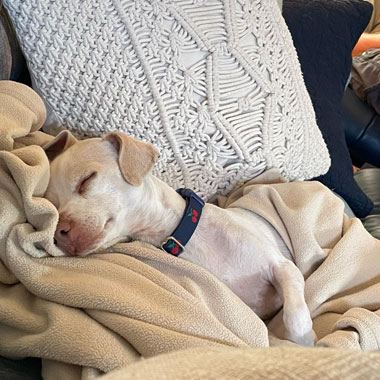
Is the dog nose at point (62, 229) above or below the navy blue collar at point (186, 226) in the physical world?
above

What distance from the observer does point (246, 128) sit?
1.35 m

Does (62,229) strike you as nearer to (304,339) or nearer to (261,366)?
(304,339)

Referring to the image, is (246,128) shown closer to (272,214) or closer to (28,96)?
(272,214)

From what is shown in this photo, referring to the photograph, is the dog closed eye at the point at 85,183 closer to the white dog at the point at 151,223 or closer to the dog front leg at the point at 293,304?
the white dog at the point at 151,223

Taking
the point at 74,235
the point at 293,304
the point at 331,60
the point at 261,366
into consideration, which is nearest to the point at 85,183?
the point at 74,235

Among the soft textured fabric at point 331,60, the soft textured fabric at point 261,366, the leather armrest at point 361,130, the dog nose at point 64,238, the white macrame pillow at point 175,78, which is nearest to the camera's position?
the soft textured fabric at point 261,366

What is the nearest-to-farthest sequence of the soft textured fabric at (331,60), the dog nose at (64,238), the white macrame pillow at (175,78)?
the dog nose at (64,238)
the white macrame pillow at (175,78)
the soft textured fabric at (331,60)

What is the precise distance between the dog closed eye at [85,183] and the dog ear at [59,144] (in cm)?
13

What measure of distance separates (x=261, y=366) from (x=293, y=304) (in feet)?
2.19

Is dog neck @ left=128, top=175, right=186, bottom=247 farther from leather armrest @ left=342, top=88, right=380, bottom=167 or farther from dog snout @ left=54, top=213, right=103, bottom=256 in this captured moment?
leather armrest @ left=342, top=88, right=380, bottom=167

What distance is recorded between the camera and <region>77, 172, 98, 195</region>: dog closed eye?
1.05 m

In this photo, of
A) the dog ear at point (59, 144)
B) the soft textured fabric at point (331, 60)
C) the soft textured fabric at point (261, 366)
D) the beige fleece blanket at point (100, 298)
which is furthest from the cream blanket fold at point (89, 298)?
the soft textured fabric at point (331, 60)

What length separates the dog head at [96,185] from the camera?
3.31ft

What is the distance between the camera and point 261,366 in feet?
1.41
